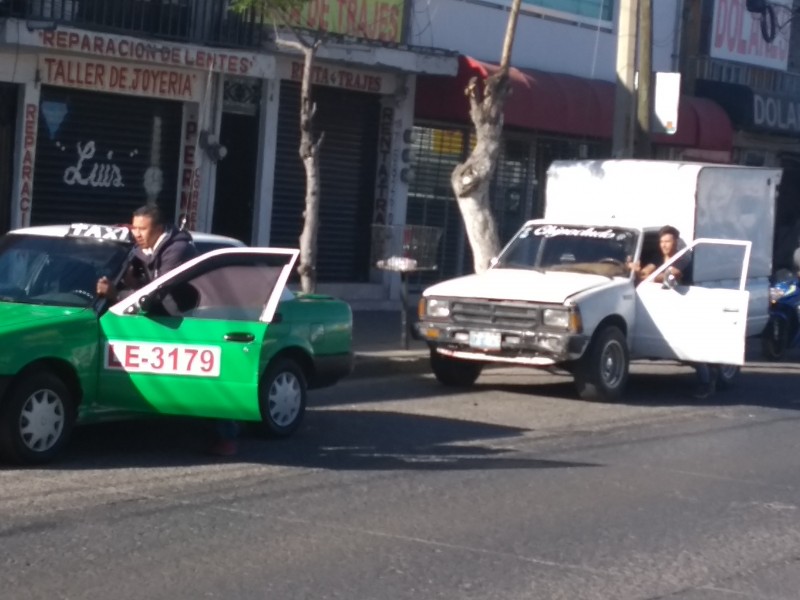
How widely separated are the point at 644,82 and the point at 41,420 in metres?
12.3

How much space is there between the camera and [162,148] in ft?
62.8

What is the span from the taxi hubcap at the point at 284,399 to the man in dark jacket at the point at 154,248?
3.88 feet

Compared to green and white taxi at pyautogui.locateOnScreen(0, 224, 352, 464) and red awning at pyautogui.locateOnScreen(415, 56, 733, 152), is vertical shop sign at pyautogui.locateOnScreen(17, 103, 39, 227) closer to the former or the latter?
red awning at pyautogui.locateOnScreen(415, 56, 733, 152)

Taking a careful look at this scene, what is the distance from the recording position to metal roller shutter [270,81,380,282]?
20.6m

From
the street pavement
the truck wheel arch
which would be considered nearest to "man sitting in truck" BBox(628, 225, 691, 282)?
the truck wheel arch

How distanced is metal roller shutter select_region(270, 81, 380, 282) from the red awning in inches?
36.7

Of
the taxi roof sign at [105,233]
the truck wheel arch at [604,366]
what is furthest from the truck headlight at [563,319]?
the taxi roof sign at [105,233]

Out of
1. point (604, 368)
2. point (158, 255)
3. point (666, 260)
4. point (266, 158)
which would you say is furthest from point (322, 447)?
point (266, 158)

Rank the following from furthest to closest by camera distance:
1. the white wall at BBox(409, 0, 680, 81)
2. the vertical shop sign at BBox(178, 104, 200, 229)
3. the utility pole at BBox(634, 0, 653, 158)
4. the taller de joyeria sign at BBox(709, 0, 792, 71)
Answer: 1. the taller de joyeria sign at BBox(709, 0, 792, 71)
2. the white wall at BBox(409, 0, 680, 81)
3. the utility pole at BBox(634, 0, 653, 158)
4. the vertical shop sign at BBox(178, 104, 200, 229)

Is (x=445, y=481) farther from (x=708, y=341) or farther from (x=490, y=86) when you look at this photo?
(x=490, y=86)

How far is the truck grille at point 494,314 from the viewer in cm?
1370

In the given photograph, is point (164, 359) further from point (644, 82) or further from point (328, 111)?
point (328, 111)

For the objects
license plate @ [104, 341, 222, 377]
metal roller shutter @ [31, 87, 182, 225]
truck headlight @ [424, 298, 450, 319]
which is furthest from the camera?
metal roller shutter @ [31, 87, 182, 225]

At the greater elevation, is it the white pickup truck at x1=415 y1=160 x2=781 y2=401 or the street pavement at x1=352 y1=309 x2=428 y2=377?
the white pickup truck at x1=415 y1=160 x2=781 y2=401
